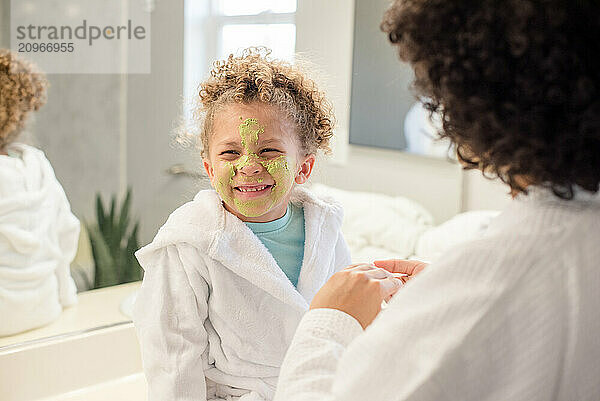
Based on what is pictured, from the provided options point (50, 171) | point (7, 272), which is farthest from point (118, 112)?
point (7, 272)

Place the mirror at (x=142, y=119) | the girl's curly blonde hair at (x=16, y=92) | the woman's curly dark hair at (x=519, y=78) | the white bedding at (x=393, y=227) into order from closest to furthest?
the woman's curly dark hair at (x=519, y=78) < the girl's curly blonde hair at (x=16, y=92) < the mirror at (x=142, y=119) < the white bedding at (x=393, y=227)

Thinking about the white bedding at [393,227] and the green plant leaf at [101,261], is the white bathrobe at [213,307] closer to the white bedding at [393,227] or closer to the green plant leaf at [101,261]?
the green plant leaf at [101,261]

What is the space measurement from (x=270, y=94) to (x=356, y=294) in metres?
0.44

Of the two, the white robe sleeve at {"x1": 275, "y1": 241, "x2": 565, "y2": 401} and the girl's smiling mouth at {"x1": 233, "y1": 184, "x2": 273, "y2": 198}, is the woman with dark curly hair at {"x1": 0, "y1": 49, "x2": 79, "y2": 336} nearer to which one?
the girl's smiling mouth at {"x1": 233, "y1": 184, "x2": 273, "y2": 198}

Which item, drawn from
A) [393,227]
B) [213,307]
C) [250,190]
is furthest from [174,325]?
[393,227]

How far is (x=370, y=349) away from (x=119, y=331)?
4.14 feet

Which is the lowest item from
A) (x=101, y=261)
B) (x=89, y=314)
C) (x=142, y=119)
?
(x=89, y=314)

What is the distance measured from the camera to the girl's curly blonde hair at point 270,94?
1.11 m

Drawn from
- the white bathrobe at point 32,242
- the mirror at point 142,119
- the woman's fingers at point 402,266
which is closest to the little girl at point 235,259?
the woman's fingers at point 402,266

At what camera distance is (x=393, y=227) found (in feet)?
7.26

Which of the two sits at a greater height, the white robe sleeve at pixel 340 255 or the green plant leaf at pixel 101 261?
the white robe sleeve at pixel 340 255

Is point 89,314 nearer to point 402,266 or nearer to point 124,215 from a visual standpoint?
point 124,215

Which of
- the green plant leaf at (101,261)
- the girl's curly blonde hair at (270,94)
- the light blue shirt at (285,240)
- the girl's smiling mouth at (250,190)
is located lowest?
the green plant leaf at (101,261)

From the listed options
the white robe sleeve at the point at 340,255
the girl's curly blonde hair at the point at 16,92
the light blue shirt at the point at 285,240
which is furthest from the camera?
the girl's curly blonde hair at the point at 16,92
